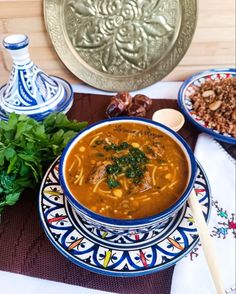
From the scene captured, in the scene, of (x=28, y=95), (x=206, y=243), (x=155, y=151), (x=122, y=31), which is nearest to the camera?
(x=206, y=243)

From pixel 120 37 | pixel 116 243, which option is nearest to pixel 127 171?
pixel 116 243

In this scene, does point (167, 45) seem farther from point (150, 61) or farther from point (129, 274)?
point (129, 274)

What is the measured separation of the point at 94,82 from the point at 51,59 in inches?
7.0

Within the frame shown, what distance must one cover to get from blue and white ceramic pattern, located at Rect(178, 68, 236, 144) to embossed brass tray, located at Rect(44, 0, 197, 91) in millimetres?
94

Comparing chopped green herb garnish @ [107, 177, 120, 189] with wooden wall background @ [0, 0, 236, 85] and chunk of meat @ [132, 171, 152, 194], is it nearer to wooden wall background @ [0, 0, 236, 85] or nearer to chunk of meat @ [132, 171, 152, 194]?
chunk of meat @ [132, 171, 152, 194]

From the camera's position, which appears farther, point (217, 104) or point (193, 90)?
point (193, 90)

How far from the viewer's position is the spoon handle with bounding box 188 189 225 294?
601mm

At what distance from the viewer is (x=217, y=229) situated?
82 centimetres

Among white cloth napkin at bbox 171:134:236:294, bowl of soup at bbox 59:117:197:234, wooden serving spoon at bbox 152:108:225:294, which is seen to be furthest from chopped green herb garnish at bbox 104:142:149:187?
white cloth napkin at bbox 171:134:236:294

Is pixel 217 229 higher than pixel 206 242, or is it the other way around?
pixel 206 242

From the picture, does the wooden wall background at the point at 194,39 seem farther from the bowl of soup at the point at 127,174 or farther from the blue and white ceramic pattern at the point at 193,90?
the bowl of soup at the point at 127,174

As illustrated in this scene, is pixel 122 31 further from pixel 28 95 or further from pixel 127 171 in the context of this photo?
pixel 127 171

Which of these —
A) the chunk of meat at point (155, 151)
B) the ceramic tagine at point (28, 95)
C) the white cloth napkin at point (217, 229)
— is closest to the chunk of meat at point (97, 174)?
the chunk of meat at point (155, 151)

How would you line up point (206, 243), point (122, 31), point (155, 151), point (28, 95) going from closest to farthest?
point (206, 243) < point (155, 151) < point (28, 95) < point (122, 31)
